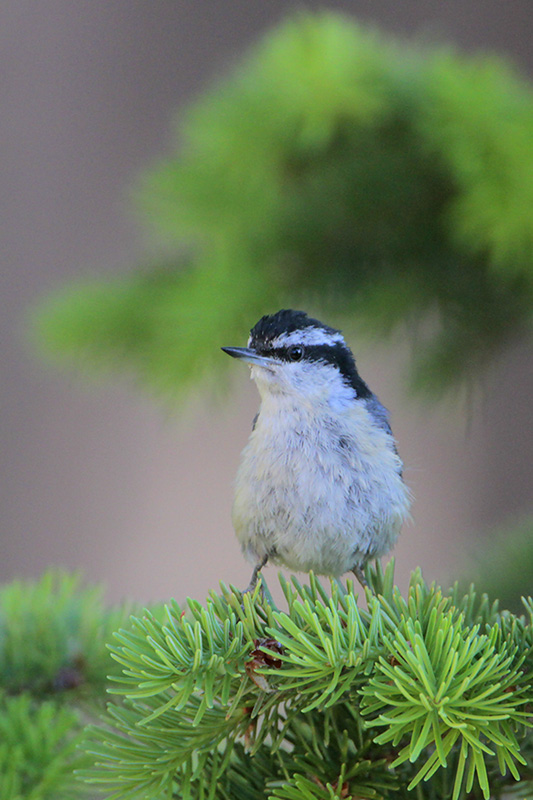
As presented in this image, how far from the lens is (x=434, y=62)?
3.76ft

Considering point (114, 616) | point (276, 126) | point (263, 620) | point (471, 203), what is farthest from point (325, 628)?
point (276, 126)

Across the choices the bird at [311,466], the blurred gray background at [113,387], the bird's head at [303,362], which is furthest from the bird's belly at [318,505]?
the blurred gray background at [113,387]

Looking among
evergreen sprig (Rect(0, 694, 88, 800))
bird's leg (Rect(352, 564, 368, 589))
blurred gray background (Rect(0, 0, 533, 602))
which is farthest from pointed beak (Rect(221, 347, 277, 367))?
blurred gray background (Rect(0, 0, 533, 602))

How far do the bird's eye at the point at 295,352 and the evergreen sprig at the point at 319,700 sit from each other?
1.52 ft

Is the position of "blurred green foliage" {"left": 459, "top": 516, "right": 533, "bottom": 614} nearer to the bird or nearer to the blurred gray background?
the bird

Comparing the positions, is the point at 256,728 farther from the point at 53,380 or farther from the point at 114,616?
the point at 53,380

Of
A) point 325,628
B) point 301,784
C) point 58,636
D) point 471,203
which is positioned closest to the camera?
point 301,784

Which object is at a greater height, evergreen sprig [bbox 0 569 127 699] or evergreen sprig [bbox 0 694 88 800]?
evergreen sprig [bbox 0 569 127 699]

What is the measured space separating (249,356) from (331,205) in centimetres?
27

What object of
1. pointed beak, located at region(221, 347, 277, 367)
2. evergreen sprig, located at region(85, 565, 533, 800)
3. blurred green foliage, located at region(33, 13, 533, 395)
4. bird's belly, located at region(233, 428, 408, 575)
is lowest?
evergreen sprig, located at region(85, 565, 533, 800)

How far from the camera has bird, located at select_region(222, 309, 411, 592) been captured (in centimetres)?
102

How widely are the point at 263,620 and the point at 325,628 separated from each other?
0.18ft

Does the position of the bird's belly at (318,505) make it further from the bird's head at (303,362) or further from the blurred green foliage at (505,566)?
the blurred green foliage at (505,566)

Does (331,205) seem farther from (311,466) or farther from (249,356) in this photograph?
(311,466)
